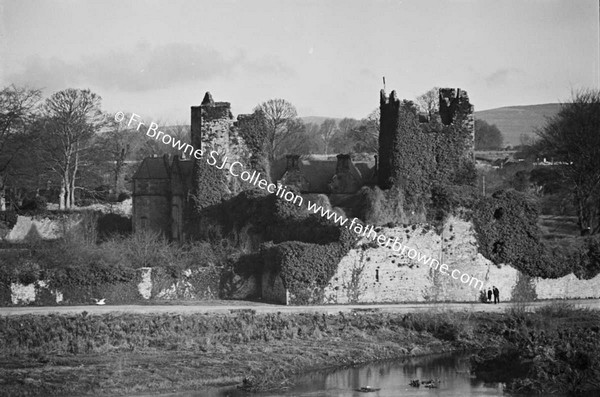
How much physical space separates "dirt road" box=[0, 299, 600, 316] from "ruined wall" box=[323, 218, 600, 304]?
1.18 meters

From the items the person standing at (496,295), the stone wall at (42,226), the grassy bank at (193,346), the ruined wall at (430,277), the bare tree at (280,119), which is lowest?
the grassy bank at (193,346)

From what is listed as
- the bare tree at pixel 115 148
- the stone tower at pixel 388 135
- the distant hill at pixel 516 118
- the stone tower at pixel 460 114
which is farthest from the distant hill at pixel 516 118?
the stone tower at pixel 388 135

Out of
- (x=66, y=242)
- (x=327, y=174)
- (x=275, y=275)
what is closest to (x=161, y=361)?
(x=275, y=275)

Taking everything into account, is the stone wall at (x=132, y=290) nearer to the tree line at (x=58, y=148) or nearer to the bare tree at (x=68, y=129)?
the tree line at (x=58, y=148)

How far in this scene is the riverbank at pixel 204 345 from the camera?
111ft

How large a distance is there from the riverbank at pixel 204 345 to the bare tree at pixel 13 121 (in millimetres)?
23032

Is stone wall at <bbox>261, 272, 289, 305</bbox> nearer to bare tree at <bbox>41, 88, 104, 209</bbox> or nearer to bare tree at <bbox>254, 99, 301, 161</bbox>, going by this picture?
bare tree at <bbox>41, 88, 104, 209</bbox>

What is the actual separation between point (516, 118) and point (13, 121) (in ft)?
329

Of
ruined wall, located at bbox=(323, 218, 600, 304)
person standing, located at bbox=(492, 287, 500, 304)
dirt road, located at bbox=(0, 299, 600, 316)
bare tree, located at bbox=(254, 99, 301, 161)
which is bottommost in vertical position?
dirt road, located at bbox=(0, 299, 600, 316)

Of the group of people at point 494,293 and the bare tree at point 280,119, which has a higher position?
the bare tree at point 280,119

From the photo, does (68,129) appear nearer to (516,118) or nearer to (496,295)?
(496,295)

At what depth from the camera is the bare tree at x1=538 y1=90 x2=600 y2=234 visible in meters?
58.6

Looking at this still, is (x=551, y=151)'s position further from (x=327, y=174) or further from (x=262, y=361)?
(x=262, y=361)

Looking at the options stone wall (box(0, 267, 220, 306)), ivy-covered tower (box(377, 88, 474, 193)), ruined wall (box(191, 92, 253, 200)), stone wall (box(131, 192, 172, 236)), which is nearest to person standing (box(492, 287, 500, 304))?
ivy-covered tower (box(377, 88, 474, 193))
